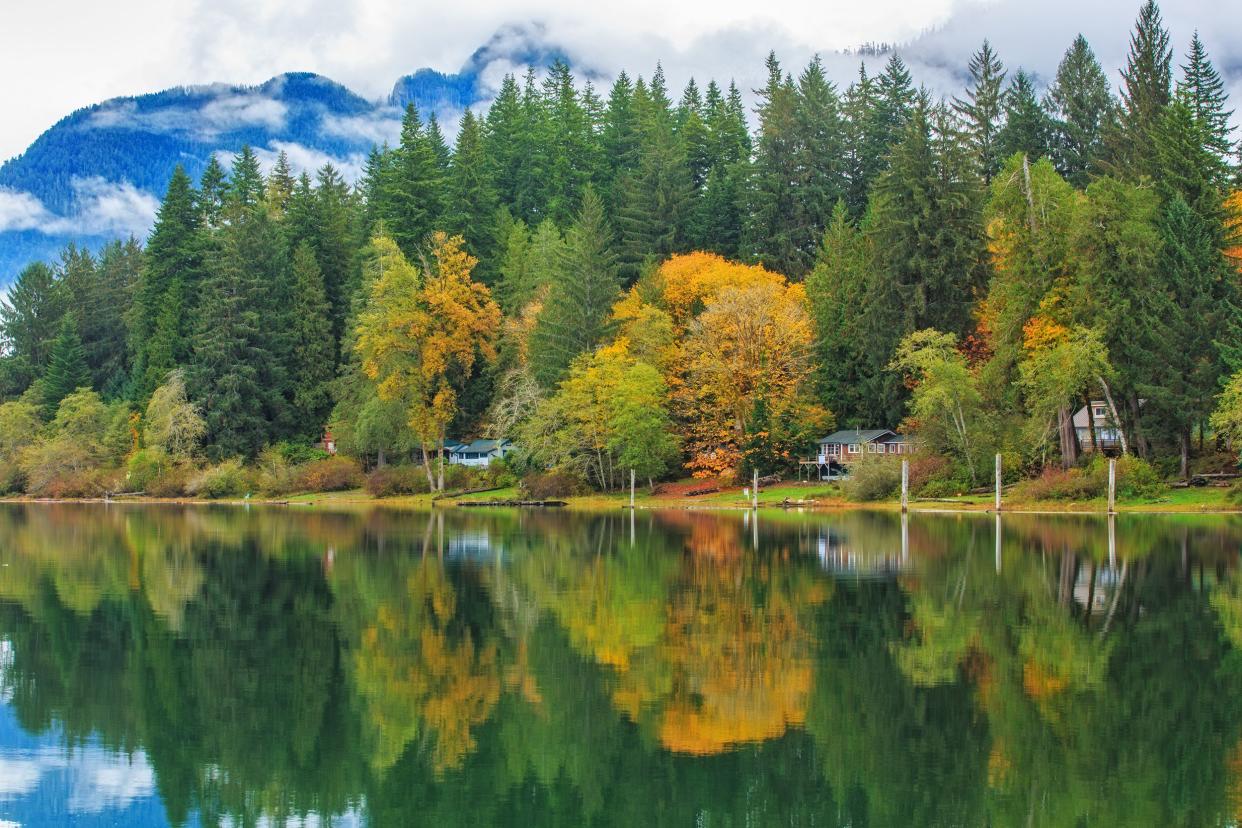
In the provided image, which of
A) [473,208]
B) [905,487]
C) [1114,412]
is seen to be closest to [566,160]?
[473,208]

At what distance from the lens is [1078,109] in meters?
91.7

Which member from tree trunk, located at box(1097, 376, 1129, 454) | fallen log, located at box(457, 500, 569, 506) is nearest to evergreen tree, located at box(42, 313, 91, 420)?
fallen log, located at box(457, 500, 569, 506)

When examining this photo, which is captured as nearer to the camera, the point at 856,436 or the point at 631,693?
the point at 631,693

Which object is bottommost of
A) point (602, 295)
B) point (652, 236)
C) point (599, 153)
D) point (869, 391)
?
point (869, 391)

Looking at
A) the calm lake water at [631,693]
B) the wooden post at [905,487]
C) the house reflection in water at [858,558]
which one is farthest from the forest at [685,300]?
the calm lake water at [631,693]

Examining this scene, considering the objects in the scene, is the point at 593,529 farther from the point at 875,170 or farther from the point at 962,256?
the point at 875,170

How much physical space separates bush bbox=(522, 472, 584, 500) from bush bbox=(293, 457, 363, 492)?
16107 millimetres

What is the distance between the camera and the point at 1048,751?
614 inches

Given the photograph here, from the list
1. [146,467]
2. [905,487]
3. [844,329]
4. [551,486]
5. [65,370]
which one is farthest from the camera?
[65,370]

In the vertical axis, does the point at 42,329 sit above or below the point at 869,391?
above

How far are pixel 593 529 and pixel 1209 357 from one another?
93.5 feet

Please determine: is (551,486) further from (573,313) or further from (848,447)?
(848,447)

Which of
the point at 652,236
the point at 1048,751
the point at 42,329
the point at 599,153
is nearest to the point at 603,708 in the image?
the point at 1048,751

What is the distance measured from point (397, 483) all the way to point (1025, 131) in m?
50.1
